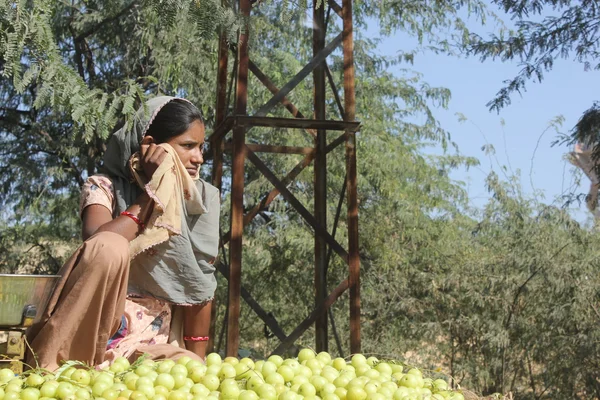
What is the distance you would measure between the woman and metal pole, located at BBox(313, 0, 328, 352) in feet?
10.5

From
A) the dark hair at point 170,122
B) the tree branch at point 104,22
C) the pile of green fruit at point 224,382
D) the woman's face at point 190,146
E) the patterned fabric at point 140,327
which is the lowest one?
the pile of green fruit at point 224,382

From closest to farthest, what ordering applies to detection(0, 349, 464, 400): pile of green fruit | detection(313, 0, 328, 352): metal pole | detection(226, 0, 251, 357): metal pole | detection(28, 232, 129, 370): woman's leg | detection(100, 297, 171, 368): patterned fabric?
detection(0, 349, 464, 400): pile of green fruit < detection(28, 232, 129, 370): woman's leg < detection(100, 297, 171, 368): patterned fabric < detection(226, 0, 251, 357): metal pole < detection(313, 0, 328, 352): metal pole

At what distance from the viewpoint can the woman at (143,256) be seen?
214 cm

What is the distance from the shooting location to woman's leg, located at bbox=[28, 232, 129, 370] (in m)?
2.13

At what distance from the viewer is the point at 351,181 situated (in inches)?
215

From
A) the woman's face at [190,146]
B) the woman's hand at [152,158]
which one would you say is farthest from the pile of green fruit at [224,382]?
the woman's face at [190,146]

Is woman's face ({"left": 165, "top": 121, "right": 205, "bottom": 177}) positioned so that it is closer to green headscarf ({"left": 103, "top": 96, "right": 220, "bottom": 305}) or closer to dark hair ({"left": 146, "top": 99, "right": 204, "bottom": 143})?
dark hair ({"left": 146, "top": 99, "right": 204, "bottom": 143})

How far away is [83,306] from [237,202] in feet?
10.3

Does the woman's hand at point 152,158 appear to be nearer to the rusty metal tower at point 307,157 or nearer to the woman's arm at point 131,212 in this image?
the woman's arm at point 131,212

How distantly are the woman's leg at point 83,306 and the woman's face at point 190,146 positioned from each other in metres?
0.59

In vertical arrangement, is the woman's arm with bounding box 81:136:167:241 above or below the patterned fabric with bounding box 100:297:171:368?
above

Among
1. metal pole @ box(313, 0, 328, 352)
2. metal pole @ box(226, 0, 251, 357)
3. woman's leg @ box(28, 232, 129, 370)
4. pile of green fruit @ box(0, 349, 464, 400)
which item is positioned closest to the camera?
pile of green fruit @ box(0, 349, 464, 400)

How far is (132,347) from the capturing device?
254 cm

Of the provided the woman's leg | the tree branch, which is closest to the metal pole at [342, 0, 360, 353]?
the woman's leg
